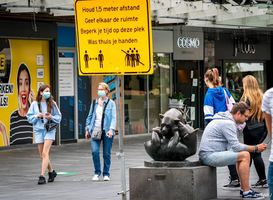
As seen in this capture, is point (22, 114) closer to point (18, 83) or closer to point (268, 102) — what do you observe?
point (18, 83)

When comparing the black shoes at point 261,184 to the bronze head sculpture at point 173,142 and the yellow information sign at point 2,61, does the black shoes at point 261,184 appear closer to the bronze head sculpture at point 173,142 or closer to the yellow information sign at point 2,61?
the bronze head sculpture at point 173,142

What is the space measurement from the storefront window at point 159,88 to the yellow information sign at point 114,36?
14372 mm

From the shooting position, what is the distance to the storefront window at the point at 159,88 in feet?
74.6

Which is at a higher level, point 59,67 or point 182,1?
point 182,1

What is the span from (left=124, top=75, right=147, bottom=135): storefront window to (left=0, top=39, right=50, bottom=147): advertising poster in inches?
144

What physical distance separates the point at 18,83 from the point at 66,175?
596 cm

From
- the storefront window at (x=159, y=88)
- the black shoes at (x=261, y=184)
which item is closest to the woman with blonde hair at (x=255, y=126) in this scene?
the black shoes at (x=261, y=184)

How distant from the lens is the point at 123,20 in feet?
26.3

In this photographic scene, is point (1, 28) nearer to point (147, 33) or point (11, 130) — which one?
point (11, 130)

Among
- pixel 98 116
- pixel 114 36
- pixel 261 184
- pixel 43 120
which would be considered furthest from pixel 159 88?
pixel 114 36

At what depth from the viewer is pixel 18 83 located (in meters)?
18.1

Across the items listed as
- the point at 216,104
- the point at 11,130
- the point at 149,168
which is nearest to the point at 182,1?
the point at 11,130

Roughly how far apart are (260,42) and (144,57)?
65.9 ft

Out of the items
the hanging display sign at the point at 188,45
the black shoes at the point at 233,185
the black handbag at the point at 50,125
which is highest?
the hanging display sign at the point at 188,45
